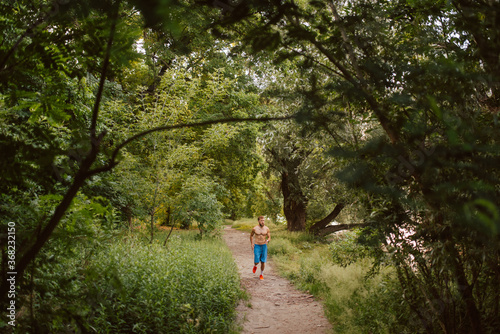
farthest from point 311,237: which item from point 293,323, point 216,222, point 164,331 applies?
point 164,331

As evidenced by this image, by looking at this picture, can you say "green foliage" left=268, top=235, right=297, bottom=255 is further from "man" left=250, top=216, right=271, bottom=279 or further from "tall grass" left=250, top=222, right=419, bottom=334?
"man" left=250, top=216, right=271, bottom=279

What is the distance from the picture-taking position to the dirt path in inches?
233

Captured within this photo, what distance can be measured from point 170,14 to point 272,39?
0.73 meters

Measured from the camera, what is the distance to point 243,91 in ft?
48.8

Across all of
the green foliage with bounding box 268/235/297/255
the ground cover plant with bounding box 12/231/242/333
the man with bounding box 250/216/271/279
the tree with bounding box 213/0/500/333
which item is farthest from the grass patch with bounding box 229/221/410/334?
the ground cover plant with bounding box 12/231/242/333

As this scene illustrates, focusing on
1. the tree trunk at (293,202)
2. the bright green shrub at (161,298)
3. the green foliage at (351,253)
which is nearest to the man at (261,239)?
the green foliage at (351,253)

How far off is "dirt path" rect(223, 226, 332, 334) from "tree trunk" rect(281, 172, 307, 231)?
7.85 metres

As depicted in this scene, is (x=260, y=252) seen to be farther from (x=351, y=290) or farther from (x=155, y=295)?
(x=155, y=295)

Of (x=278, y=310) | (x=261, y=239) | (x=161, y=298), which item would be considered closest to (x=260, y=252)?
(x=261, y=239)

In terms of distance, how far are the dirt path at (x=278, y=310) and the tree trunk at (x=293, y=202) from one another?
7.85 metres

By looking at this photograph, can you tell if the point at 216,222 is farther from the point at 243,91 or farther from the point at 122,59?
the point at 122,59

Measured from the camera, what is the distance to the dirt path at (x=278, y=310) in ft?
19.4

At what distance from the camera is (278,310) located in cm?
696

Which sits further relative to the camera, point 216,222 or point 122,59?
point 216,222
